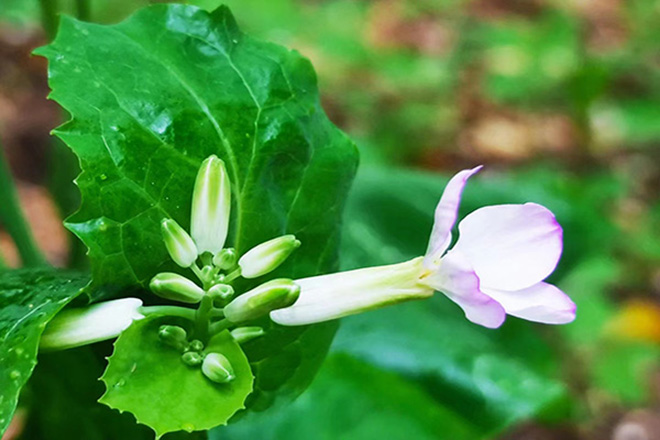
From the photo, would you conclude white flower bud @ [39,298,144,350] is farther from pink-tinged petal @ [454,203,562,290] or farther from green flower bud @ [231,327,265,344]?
pink-tinged petal @ [454,203,562,290]

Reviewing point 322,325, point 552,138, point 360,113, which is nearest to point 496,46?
point 552,138

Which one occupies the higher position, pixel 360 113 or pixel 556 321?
pixel 556 321

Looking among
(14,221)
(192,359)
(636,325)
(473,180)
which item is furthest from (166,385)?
(636,325)

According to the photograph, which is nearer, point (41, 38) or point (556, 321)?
point (556, 321)

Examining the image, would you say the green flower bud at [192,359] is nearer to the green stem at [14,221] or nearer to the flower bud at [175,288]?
the flower bud at [175,288]

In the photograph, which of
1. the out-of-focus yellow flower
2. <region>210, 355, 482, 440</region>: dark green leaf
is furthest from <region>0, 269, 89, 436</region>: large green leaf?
the out-of-focus yellow flower

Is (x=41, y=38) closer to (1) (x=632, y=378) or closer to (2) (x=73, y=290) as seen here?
(1) (x=632, y=378)

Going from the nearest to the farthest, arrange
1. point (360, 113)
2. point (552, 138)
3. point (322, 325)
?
point (322, 325) < point (360, 113) < point (552, 138)

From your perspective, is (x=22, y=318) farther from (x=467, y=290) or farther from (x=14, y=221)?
(x=14, y=221)
